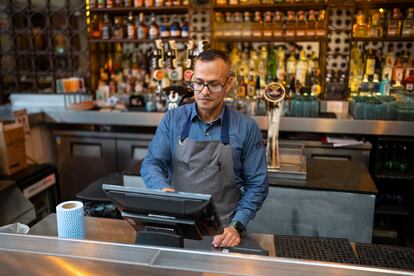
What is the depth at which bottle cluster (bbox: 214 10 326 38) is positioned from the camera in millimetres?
3955

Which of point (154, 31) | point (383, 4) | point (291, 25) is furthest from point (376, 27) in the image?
point (154, 31)

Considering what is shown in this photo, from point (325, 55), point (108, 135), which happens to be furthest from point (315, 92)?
point (108, 135)

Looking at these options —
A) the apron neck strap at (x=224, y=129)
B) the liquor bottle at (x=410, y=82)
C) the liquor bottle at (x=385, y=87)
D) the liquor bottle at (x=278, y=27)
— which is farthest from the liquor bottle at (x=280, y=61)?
the apron neck strap at (x=224, y=129)

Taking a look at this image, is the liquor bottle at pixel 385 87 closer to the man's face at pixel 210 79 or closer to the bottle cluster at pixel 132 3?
the bottle cluster at pixel 132 3

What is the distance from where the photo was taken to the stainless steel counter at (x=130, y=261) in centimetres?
108

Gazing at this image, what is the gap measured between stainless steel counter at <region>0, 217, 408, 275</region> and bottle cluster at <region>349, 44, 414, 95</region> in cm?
304

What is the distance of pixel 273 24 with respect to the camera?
4.04m

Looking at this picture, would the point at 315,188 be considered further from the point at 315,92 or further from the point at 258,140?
the point at 315,92

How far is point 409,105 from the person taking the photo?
3371 millimetres

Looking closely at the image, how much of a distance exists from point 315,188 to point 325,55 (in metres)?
2.01

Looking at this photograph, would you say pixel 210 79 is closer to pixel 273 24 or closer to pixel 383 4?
pixel 273 24

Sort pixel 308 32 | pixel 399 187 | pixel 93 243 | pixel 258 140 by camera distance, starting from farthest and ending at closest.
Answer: pixel 308 32 → pixel 399 187 → pixel 258 140 → pixel 93 243

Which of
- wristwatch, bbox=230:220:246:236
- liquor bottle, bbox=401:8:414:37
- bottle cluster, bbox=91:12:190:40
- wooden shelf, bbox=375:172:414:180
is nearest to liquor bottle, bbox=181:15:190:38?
bottle cluster, bbox=91:12:190:40

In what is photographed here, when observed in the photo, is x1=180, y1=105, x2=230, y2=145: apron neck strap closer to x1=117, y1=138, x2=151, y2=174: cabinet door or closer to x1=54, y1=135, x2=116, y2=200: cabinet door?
x1=117, y1=138, x2=151, y2=174: cabinet door
